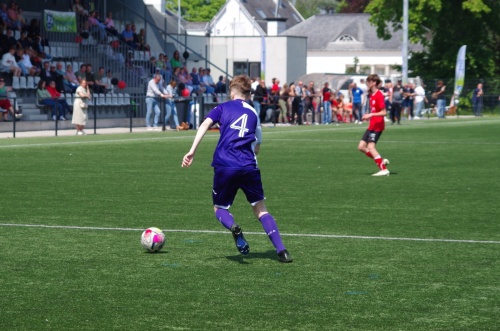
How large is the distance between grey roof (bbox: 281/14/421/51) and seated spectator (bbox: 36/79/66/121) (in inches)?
3222

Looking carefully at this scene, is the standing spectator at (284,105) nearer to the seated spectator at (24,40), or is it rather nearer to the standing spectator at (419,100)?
A: the seated spectator at (24,40)

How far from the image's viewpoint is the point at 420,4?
211ft

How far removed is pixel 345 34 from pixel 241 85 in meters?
109

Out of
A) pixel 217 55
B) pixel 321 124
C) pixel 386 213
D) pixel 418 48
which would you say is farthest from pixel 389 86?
pixel 418 48

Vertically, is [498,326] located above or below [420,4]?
below

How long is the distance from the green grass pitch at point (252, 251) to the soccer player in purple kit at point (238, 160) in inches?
13.2

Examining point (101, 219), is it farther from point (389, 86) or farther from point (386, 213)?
point (389, 86)

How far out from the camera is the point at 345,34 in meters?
118

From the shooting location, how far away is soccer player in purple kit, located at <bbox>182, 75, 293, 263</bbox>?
9.93 meters

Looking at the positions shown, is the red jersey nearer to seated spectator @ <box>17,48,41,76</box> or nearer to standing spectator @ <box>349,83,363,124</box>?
seated spectator @ <box>17,48,41,76</box>

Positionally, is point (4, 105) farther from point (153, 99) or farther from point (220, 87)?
point (220, 87)

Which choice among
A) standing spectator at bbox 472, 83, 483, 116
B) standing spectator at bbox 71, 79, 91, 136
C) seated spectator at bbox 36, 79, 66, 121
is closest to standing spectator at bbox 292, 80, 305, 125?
seated spectator at bbox 36, 79, 66, 121

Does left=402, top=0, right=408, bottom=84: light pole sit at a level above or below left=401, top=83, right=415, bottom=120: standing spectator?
above

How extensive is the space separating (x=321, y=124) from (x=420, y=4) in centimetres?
2207
